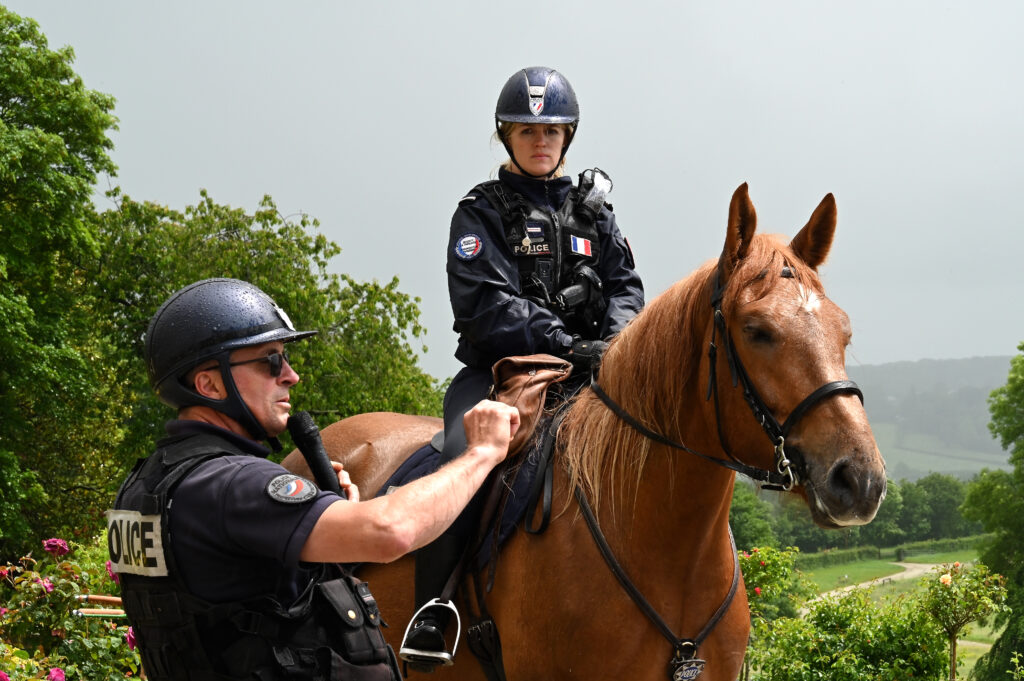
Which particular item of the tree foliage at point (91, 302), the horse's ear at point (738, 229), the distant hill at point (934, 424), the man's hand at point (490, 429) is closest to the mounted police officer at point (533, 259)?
the horse's ear at point (738, 229)

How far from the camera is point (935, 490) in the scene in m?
38.8

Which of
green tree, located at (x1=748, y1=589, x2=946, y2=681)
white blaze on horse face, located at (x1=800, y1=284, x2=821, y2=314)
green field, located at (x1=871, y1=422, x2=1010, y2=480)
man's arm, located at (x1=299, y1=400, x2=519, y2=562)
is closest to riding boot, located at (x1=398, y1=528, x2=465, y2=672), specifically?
man's arm, located at (x1=299, y1=400, x2=519, y2=562)

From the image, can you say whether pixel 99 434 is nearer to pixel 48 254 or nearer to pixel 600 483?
pixel 48 254

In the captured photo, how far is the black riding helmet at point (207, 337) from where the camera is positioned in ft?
9.07

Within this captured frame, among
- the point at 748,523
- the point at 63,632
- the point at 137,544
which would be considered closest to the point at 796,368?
the point at 137,544

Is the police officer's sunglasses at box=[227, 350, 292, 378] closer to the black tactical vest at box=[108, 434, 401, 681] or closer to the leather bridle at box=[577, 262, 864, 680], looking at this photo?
the black tactical vest at box=[108, 434, 401, 681]

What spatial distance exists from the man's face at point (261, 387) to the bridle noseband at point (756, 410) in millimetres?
1506

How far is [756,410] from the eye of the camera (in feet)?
10.7

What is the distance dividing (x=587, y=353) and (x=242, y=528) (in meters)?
2.34

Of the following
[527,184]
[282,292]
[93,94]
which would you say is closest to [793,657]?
[527,184]

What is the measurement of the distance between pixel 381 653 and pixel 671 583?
4.69 feet

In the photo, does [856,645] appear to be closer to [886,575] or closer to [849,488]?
[849,488]

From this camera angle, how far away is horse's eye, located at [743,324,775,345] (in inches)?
128

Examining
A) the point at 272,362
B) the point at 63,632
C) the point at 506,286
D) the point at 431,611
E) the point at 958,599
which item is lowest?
the point at 958,599
